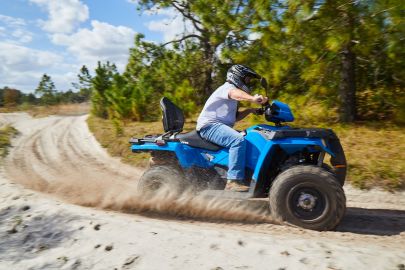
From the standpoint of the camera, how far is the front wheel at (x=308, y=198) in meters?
4.33

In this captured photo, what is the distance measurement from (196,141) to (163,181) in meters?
0.70

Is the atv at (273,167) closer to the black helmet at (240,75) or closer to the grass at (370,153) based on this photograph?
the black helmet at (240,75)

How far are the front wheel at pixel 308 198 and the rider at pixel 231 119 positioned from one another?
549 millimetres

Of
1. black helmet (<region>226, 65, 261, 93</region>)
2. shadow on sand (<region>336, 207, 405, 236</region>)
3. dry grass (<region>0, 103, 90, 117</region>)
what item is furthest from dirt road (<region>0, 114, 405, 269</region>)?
dry grass (<region>0, 103, 90, 117</region>)

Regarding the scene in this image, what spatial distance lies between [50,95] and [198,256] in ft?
160

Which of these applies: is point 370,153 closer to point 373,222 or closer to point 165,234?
point 373,222

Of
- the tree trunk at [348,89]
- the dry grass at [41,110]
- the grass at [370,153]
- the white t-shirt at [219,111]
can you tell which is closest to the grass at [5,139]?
the grass at [370,153]

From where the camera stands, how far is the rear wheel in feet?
17.4

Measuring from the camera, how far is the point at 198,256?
3.62m

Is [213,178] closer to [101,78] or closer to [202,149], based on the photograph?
[202,149]

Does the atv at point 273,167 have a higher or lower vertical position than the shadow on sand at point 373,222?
higher

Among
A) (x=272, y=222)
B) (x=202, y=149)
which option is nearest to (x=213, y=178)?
(x=202, y=149)

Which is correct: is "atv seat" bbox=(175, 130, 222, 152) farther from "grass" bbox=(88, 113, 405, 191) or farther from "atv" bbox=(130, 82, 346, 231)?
"grass" bbox=(88, 113, 405, 191)

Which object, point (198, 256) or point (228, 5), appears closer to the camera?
point (198, 256)
